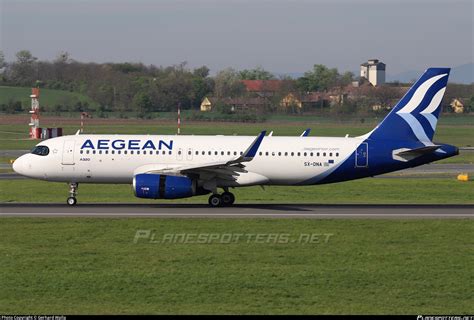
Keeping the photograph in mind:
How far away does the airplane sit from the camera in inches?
1660

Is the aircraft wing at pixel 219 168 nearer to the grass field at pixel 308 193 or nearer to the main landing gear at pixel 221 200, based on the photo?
the main landing gear at pixel 221 200

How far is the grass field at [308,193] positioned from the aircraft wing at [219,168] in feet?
10.6

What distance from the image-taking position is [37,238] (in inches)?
1208

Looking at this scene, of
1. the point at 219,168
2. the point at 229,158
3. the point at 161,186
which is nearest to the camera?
the point at 161,186

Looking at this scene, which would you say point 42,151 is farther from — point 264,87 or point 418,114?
point 264,87

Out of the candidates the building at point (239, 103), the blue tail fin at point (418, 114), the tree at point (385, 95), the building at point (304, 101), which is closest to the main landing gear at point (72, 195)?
the blue tail fin at point (418, 114)

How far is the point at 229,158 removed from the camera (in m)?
42.7

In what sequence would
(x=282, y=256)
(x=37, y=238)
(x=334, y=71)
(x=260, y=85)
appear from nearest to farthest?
(x=282, y=256), (x=37, y=238), (x=260, y=85), (x=334, y=71)

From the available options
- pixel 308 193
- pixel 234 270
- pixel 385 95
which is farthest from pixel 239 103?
pixel 234 270

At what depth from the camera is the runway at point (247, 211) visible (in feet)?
124

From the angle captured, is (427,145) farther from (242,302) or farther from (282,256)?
(242,302)

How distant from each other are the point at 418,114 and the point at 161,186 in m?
14.5

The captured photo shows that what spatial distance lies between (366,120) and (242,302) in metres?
98.0

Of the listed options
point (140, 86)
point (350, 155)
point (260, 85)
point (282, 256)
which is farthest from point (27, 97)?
point (282, 256)
